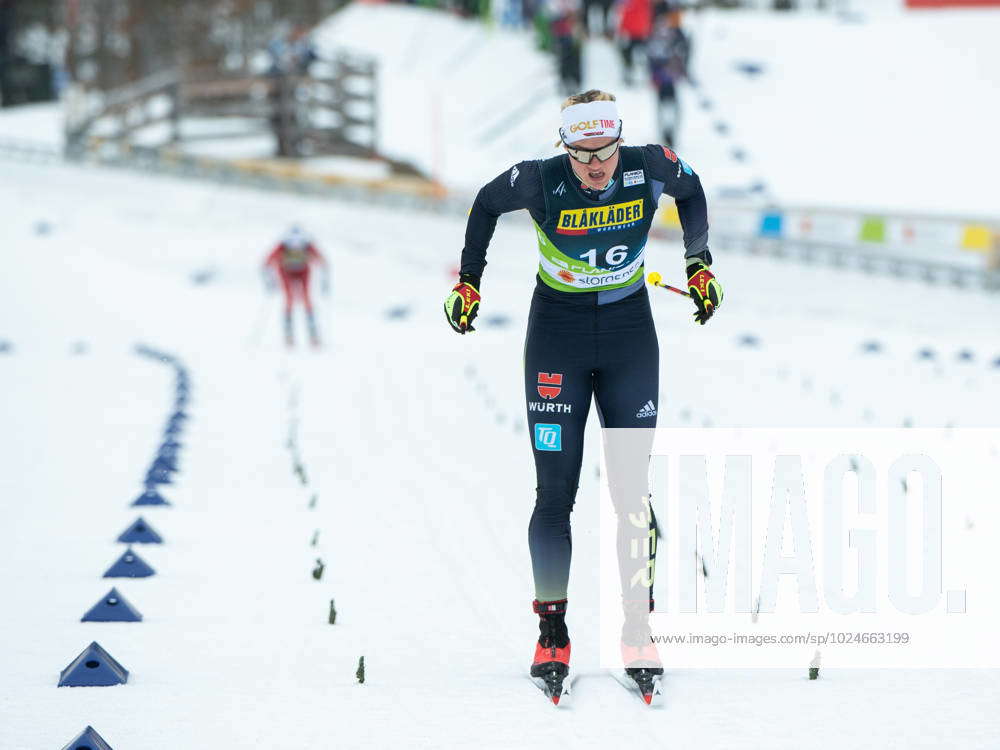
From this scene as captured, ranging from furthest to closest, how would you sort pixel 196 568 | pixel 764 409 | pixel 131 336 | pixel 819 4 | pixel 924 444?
pixel 819 4
pixel 131 336
pixel 764 409
pixel 924 444
pixel 196 568

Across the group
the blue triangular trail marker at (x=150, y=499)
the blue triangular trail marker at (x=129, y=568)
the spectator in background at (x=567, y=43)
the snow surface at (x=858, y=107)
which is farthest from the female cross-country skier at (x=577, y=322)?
the spectator in background at (x=567, y=43)

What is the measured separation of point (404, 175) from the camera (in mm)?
28234

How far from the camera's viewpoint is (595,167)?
4723mm

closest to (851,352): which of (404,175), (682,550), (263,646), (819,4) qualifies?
(682,550)

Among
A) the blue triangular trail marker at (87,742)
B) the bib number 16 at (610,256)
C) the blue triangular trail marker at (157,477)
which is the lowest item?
the blue triangular trail marker at (87,742)

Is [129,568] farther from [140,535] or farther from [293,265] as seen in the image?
[293,265]

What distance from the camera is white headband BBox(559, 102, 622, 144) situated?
15.4 ft

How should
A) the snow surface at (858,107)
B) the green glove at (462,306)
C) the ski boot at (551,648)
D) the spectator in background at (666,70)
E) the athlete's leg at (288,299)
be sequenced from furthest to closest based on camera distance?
the snow surface at (858,107) → the spectator in background at (666,70) → the athlete's leg at (288,299) → the green glove at (462,306) → the ski boot at (551,648)

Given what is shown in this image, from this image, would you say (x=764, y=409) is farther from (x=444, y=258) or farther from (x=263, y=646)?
(x=444, y=258)

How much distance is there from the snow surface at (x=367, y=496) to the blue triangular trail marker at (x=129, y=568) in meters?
0.09

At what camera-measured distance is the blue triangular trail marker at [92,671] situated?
4.91 meters

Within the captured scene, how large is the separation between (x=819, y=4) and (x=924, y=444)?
2756cm

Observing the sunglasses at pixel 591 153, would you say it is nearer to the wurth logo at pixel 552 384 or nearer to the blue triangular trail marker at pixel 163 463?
the wurth logo at pixel 552 384

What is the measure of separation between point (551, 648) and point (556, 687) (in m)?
0.18
